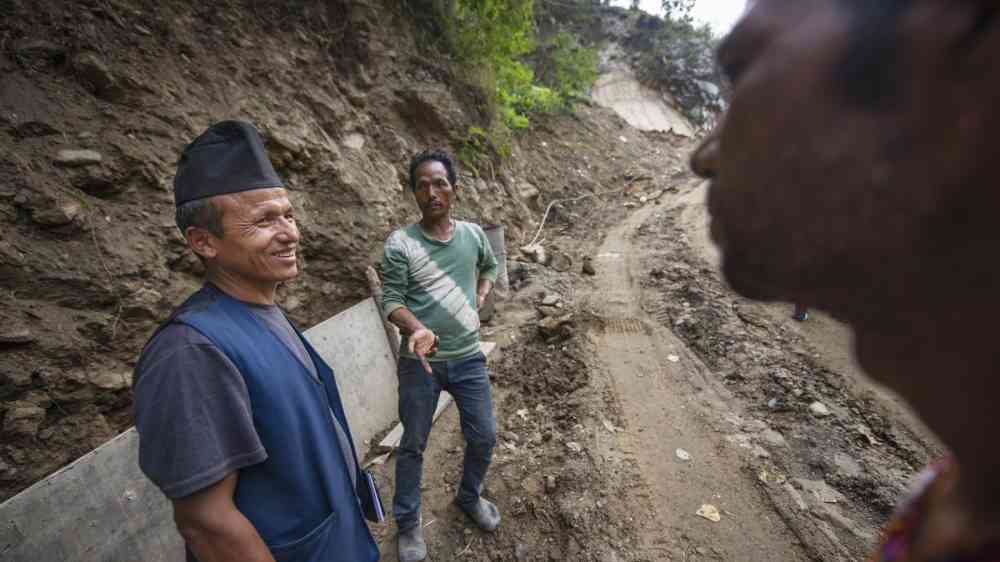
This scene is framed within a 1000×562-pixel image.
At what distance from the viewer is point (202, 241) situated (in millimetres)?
1463

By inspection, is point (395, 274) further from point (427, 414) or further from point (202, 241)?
point (202, 241)

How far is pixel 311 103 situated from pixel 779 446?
549 centimetres

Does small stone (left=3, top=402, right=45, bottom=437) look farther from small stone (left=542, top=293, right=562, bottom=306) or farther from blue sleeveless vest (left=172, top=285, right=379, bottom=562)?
small stone (left=542, top=293, right=562, bottom=306)

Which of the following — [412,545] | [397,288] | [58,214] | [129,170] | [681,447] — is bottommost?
[412,545]

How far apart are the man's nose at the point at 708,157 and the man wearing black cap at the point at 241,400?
4.35 ft

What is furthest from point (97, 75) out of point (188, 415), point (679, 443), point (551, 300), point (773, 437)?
point (773, 437)

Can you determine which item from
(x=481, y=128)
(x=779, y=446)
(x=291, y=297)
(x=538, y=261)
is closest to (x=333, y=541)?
(x=291, y=297)

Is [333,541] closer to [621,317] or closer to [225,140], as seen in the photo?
[225,140]

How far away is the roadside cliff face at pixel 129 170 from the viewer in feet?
7.30

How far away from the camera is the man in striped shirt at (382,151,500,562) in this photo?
2.59 m

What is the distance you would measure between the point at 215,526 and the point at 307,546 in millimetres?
376

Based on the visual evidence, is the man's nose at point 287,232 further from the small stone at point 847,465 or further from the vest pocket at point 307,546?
the small stone at point 847,465

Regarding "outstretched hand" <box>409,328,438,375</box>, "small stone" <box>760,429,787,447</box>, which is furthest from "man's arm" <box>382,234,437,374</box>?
"small stone" <box>760,429,787,447</box>

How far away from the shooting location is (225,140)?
1.50 meters
